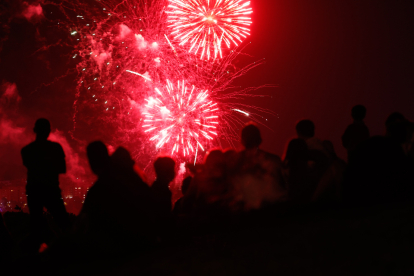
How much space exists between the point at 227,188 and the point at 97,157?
138cm

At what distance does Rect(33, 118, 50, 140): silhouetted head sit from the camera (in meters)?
4.91

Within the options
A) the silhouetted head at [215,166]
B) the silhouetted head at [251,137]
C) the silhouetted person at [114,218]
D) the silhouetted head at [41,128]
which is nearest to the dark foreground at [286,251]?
the silhouetted person at [114,218]

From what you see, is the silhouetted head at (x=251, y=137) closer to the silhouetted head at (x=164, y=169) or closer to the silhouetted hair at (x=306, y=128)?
the silhouetted head at (x=164, y=169)

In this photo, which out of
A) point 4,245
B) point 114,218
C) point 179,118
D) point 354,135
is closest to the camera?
point 114,218

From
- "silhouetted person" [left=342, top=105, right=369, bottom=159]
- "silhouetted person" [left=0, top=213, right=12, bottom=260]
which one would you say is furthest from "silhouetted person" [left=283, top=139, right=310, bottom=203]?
"silhouetted person" [left=0, top=213, right=12, bottom=260]

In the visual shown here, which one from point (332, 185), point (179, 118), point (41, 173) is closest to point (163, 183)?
point (332, 185)

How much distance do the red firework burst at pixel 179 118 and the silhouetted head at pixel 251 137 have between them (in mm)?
9641

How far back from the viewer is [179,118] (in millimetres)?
14602

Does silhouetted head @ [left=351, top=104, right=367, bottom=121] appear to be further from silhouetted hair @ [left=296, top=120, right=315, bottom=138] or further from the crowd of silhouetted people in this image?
silhouetted hair @ [left=296, top=120, right=315, bottom=138]

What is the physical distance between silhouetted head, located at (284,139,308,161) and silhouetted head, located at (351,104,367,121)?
1.72 metres

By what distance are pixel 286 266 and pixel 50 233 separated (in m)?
4.17

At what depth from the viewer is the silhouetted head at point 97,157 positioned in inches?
128

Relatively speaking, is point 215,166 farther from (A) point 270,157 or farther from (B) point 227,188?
(A) point 270,157

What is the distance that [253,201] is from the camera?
143 inches
